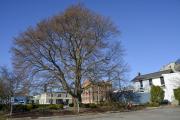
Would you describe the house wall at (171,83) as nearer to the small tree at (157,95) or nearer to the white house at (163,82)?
the white house at (163,82)

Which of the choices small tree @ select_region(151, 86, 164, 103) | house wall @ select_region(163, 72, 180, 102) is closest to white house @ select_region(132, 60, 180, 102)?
house wall @ select_region(163, 72, 180, 102)

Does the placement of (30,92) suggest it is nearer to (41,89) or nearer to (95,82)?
(41,89)

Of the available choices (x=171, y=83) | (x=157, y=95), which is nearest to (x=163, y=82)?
(x=171, y=83)

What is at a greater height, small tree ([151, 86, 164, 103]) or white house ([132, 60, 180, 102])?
white house ([132, 60, 180, 102])

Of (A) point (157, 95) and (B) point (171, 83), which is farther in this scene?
(B) point (171, 83)

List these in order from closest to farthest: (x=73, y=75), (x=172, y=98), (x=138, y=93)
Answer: (x=73, y=75)
(x=172, y=98)
(x=138, y=93)

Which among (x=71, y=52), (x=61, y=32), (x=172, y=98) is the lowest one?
(x=172, y=98)

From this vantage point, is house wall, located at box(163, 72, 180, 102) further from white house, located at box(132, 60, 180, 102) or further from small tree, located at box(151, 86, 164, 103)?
small tree, located at box(151, 86, 164, 103)

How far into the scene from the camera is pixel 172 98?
45.8m

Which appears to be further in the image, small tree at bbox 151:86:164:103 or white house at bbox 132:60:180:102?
white house at bbox 132:60:180:102

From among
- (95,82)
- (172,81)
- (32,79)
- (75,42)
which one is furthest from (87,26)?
(172,81)

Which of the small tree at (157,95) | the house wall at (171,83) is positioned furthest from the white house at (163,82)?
the small tree at (157,95)

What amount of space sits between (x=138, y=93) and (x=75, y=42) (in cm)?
2172

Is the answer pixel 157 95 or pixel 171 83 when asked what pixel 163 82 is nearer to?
pixel 171 83
